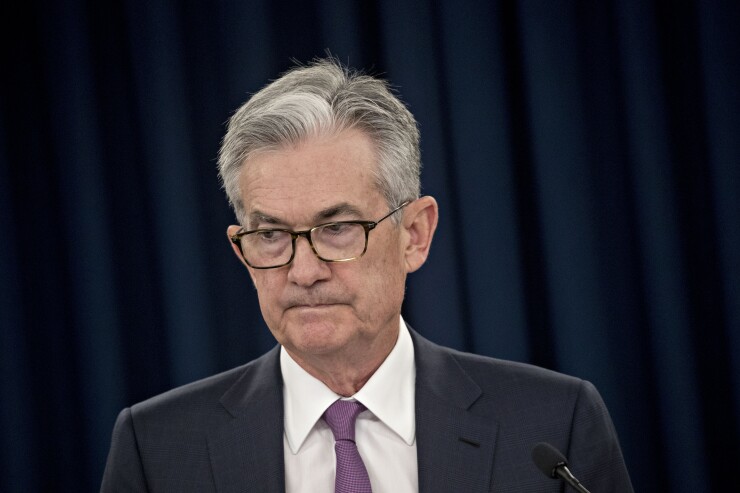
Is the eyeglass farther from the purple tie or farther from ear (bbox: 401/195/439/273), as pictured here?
the purple tie

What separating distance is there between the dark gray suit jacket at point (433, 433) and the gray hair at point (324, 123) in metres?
0.39

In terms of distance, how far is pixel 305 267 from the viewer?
1569mm

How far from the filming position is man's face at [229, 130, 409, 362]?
1591 mm

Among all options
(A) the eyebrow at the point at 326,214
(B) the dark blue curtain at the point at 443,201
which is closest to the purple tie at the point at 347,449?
(A) the eyebrow at the point at 326,214

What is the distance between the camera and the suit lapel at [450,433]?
1.65m

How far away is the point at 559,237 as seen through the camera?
233 cm

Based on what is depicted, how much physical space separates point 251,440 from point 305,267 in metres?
0.40

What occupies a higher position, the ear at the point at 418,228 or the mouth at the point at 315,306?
the ear at the point at 418,228

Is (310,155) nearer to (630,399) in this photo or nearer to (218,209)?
(218,209)

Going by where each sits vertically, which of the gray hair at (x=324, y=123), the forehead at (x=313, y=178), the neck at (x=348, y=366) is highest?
the gray hair at (x=324, y=123)

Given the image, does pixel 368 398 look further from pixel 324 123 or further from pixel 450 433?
pixel 324 123

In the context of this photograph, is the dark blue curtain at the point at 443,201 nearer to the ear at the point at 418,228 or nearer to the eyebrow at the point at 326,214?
the ear at the point at 418,228

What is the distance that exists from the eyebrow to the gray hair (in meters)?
0.09

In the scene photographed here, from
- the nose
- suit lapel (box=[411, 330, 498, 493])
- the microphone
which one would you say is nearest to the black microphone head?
the microphone
